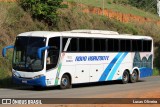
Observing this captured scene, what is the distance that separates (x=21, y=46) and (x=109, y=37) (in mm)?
6622

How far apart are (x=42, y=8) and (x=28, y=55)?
14.6 m

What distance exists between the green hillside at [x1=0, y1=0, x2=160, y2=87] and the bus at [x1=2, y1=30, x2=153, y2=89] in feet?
11.8

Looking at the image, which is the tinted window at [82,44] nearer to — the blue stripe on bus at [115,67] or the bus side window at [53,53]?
the bus side window at [53,53]

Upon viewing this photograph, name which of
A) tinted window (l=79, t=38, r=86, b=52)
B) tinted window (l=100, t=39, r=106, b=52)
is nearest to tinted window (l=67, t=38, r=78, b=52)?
tinted window (l=79, t=38, r=86, b=52)

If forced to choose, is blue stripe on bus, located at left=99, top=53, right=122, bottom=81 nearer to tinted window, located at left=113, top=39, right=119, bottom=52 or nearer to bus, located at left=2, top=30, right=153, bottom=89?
bus, located at left=2, top=30, right=153, bottom=89

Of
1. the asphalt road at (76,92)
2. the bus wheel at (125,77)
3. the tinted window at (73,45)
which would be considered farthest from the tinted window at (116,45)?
the tinted window at (73,45)

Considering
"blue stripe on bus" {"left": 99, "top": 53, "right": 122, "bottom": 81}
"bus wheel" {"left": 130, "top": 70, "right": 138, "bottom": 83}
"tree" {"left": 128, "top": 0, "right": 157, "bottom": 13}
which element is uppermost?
"tree" {"left": 128, "top": 0, "right": 157, "bottom": 13}

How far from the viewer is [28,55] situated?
26.2 m

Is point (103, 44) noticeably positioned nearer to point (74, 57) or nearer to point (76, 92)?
point (74, 57)

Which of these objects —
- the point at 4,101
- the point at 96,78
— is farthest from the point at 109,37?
the point at 4,101

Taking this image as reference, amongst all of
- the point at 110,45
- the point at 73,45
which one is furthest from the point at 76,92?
the point at 110,45

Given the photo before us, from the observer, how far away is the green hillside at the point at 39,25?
3254cm

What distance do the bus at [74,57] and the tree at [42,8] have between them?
9627 mm

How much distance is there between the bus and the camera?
85.5ft
